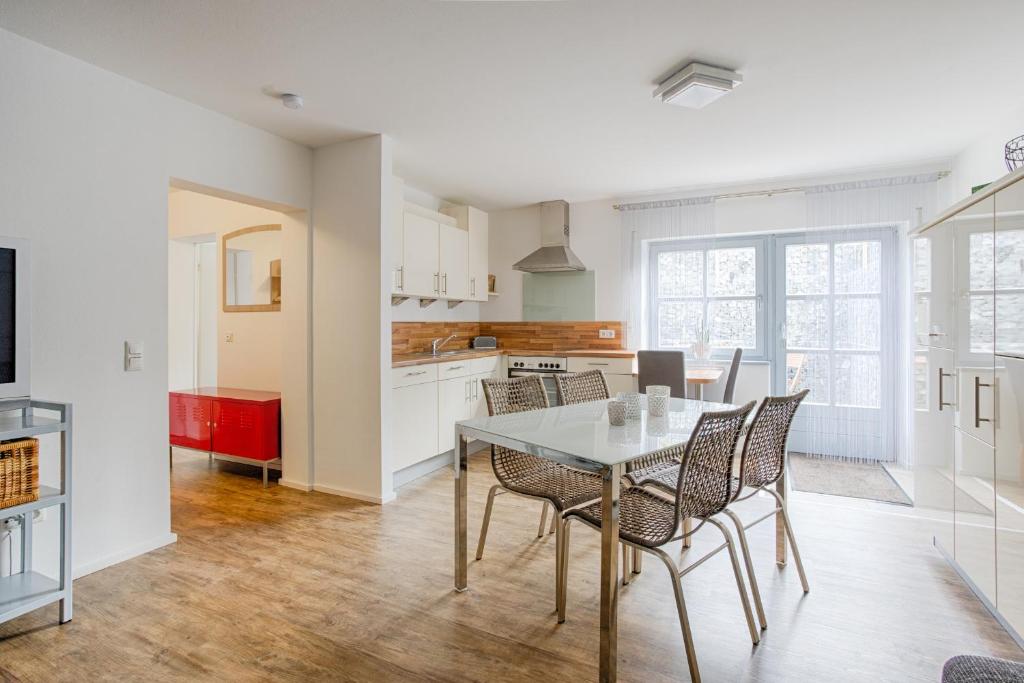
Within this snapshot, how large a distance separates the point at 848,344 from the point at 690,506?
348cm

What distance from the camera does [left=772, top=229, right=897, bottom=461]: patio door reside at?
437 centimetres

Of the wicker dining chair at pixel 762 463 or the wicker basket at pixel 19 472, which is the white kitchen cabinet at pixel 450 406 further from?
the wicker basket at pixel 19 472

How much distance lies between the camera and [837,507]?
344 centimetres

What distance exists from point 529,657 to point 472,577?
0.66 m

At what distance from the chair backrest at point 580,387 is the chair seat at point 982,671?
2.02 meters

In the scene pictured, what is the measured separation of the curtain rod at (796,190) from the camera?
4.20m

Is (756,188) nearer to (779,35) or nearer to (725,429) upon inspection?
(779,35)

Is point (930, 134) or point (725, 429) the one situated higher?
point (930, 134)

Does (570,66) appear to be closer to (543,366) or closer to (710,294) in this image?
(543,366)

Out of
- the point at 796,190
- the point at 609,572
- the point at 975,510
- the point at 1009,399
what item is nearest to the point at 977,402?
the point at 1009,399

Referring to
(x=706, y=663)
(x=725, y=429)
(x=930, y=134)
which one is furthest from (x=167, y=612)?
(x=930, y=134)

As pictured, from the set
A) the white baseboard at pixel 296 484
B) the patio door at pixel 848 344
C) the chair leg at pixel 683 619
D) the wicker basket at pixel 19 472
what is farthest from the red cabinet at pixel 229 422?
the patio door at pixel 848 344

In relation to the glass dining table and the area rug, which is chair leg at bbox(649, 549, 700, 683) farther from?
the area rug

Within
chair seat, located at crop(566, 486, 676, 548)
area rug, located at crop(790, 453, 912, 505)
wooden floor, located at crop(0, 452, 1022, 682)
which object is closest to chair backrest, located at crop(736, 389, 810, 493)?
chair seat, located at crop(566, 486, 676, 548)
